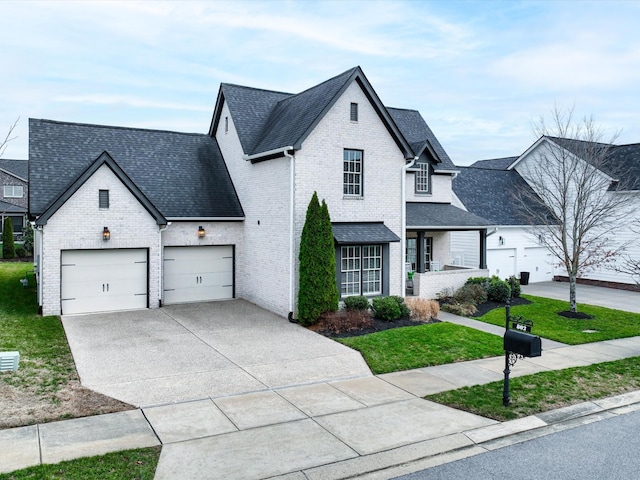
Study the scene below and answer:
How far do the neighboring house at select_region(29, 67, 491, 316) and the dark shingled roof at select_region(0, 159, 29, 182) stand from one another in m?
36.5

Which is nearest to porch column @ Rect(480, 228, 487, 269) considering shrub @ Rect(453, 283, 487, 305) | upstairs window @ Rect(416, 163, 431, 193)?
shrub @ Rect(453, 283, 487, 305)

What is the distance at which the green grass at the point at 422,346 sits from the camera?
13398 millimetres

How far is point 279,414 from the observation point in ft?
32.0

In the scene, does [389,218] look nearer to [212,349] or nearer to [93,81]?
[212,349]

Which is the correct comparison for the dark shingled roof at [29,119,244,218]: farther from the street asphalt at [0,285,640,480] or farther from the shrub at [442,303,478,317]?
the shrub at [442,303,478,317]

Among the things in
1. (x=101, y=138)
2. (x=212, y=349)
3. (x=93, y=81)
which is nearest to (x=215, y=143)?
(x=101, y=138)

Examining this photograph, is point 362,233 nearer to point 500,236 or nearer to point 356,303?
point 356,303

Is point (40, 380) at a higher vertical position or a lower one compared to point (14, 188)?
lower

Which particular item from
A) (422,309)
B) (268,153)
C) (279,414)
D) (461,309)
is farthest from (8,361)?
(461,309)

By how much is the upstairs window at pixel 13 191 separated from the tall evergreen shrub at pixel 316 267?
4488 cm

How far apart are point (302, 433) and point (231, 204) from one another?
1423 centimetres

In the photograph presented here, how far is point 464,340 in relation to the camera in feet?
50.4

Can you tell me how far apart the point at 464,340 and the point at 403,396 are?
5081mm

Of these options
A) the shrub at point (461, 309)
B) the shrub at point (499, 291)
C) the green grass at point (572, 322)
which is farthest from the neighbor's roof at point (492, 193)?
the shrub at point (461, 309)
